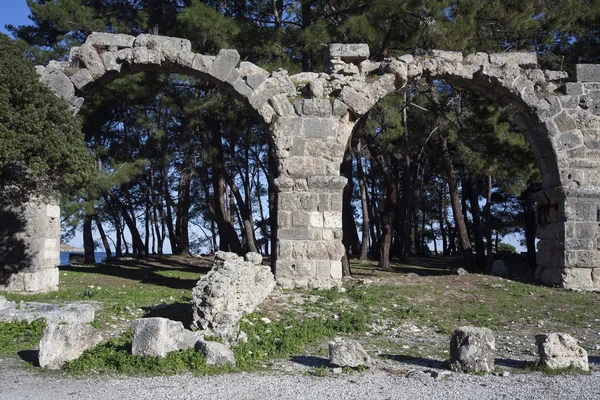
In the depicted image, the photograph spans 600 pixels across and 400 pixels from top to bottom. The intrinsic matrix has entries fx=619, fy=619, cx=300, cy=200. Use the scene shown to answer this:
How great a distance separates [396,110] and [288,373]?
35.7 feet

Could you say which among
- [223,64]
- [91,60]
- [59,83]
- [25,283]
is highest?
[91,60]

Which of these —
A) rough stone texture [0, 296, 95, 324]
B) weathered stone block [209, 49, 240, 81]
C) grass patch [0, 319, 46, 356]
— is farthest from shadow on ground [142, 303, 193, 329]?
weathered stone block [209, 49, 240, 81]

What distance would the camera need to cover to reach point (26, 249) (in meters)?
10.4

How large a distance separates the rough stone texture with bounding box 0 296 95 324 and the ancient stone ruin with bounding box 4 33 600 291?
9.33ft

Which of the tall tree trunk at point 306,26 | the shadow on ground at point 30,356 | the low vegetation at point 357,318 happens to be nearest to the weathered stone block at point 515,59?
the low vegetation at point 357,318

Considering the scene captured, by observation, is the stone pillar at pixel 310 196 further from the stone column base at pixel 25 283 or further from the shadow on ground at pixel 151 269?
the stone column base at pixel 25 283

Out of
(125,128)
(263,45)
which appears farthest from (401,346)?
(125,128)

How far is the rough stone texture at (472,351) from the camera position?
539 cm

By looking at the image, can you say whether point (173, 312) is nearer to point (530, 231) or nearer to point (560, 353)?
point (560, 353)

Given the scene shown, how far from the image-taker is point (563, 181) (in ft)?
37.3

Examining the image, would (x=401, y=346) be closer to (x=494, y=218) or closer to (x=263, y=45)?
(x=263, y=45)

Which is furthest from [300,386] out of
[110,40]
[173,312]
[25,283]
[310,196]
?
[110,40]

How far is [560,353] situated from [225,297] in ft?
11.7

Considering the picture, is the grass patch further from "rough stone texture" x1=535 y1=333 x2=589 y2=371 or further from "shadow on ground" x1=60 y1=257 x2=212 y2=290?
"rough stone texture" x1=535 y1=333 x2=589 y2=371
